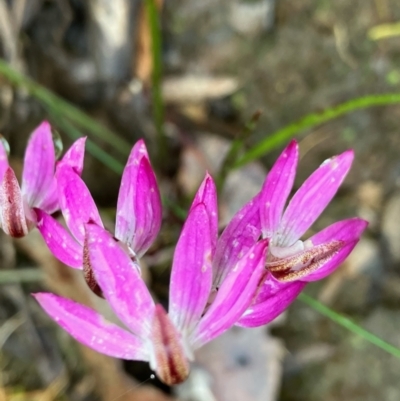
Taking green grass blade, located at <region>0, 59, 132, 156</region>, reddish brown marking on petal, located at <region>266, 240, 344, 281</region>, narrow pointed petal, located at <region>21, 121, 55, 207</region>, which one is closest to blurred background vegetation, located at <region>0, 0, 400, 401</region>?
green grass blade, located at <region>0, 59, 132, 156</region>

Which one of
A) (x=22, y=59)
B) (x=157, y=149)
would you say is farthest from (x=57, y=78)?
(x=157, y=149)

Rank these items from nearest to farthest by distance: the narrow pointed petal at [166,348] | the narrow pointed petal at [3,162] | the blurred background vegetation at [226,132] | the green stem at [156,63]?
the narrow pointed petal at [166,348], the narrow pointed petal at [3,162], the green stem at [156,63], the blurred background vegetation at [226,132]

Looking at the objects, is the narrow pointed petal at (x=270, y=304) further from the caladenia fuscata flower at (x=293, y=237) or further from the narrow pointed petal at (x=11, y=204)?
the narrow pointed petal at (x=11, y=204)

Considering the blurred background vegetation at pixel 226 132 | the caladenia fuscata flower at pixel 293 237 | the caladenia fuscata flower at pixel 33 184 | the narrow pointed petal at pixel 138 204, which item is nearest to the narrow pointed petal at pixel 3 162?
the caladenia fuscata flower at pixel 33 184

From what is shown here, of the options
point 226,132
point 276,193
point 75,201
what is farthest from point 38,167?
point 226,132

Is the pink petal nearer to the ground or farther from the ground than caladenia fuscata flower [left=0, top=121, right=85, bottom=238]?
nearer to the ground

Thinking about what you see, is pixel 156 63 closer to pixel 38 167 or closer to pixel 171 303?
pixel 38 167

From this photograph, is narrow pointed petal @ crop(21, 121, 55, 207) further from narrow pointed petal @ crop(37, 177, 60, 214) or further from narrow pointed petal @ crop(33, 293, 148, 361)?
narrow pointed petal @ crop(33, 293, 148, 361)
